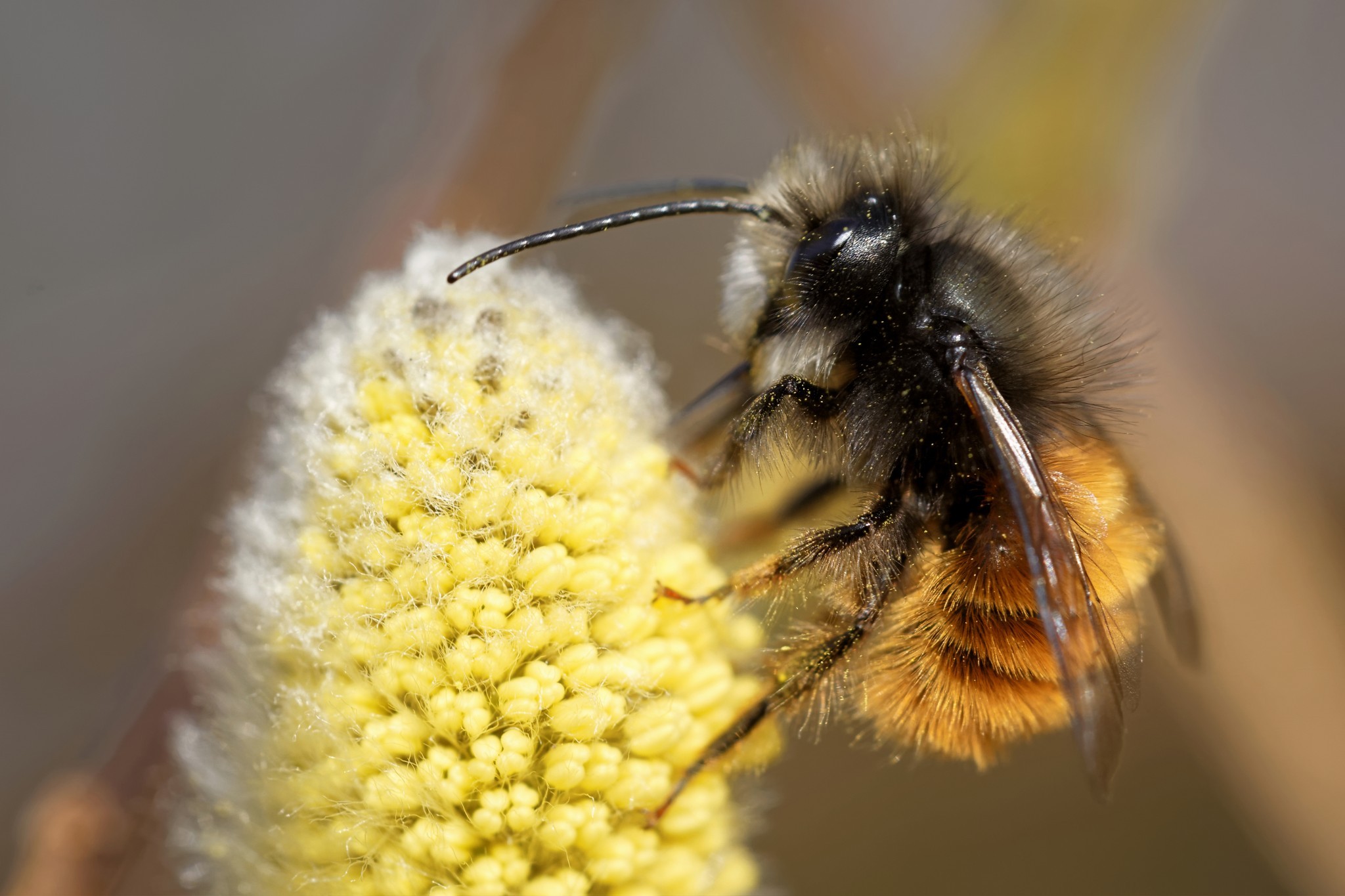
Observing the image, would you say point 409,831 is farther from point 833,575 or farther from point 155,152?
point 155,152

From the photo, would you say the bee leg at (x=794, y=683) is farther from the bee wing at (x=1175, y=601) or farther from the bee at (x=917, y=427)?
the bee wing at (x=1175, y=601)

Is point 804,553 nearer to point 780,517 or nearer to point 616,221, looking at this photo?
point 780,517

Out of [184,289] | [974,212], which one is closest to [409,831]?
[974,212]

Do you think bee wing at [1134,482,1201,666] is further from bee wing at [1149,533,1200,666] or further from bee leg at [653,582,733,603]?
bee leg at [653,582,733,603]

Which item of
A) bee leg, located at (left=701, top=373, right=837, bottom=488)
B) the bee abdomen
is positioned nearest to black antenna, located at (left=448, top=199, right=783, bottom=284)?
bee leg, located at (left=701, top=373, right=837, bottom=488)

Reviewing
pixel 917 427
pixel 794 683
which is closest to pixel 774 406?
pixel 917 427

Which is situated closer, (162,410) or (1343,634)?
(1343,634)
